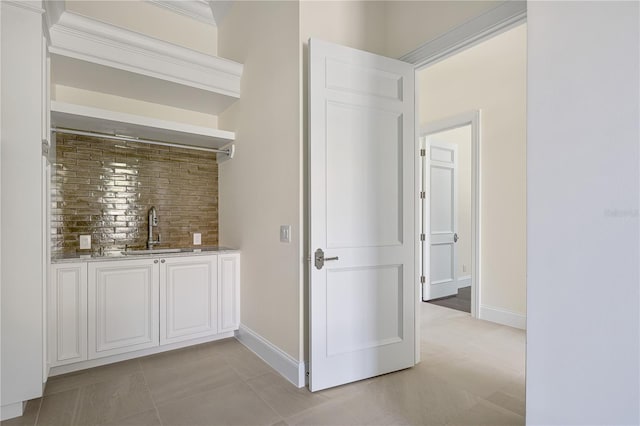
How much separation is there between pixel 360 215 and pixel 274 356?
4.02 feet

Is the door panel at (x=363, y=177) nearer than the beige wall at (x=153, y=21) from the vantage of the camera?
Yes

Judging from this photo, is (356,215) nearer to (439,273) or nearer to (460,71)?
(460,71)

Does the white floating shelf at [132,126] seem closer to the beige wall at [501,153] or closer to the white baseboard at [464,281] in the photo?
the beige wall at [501,153]

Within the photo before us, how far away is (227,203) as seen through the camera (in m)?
3.32

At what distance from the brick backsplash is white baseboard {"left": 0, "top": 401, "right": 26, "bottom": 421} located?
1223 mm

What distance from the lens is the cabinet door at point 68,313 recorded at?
219 cm

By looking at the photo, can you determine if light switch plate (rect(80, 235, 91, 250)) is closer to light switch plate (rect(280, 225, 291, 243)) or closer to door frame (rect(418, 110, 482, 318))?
light switch plate (rect(280, 225, 291, 243))

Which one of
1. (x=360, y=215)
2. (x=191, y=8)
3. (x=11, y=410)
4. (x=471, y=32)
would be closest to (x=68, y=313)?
(x=11, y=410)

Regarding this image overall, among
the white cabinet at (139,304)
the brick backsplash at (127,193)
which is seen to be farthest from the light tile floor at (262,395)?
the brick backsplash at (127,193)

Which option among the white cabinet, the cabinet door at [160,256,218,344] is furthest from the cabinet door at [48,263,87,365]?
the cabinet door at [160,256,218,344]

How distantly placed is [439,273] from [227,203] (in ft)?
10.3

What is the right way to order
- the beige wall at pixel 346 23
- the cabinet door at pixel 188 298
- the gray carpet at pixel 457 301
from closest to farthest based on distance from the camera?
the beige wall at pixel 346 23 < the cabinet door at pixel 188 298 < the gray carpet at pixel 457 301

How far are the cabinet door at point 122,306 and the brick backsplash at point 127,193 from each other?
2.15 ft

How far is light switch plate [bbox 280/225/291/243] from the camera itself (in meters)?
2.21
